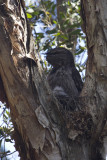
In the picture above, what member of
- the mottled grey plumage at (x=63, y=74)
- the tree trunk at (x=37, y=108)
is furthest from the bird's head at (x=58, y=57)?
the tree trunk at (x=37, y=108)

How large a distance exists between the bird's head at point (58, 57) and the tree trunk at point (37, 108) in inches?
66.0

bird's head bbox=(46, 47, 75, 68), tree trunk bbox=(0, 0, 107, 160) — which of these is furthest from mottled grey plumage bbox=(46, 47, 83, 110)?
tree trunk bbox=(0, 0, 107, 160)

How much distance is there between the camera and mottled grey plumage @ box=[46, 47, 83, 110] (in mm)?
4052

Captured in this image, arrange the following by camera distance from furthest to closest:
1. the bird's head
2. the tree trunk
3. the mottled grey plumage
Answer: the bird's head < the mottled grey plumage < the tree trunk

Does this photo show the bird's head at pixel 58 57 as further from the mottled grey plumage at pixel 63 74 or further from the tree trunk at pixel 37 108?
the tree trunk at pixel 37 108

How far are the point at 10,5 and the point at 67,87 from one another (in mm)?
1970

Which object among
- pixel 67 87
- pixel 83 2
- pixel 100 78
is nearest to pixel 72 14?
pixel 67 87

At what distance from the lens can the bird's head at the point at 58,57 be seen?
4.18m

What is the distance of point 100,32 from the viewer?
8.80 feet

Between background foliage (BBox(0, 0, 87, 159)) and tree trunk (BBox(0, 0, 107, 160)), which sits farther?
background foliage (BBox(0, 0, 87, 159))

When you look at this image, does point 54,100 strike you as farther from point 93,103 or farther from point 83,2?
point 83,2

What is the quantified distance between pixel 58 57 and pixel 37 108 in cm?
214

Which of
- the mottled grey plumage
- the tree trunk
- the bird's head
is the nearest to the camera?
the tree trunk

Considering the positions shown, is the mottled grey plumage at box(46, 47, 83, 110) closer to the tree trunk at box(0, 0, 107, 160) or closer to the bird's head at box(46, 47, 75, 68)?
the bird's head at box(46, 47, 75, 68)
